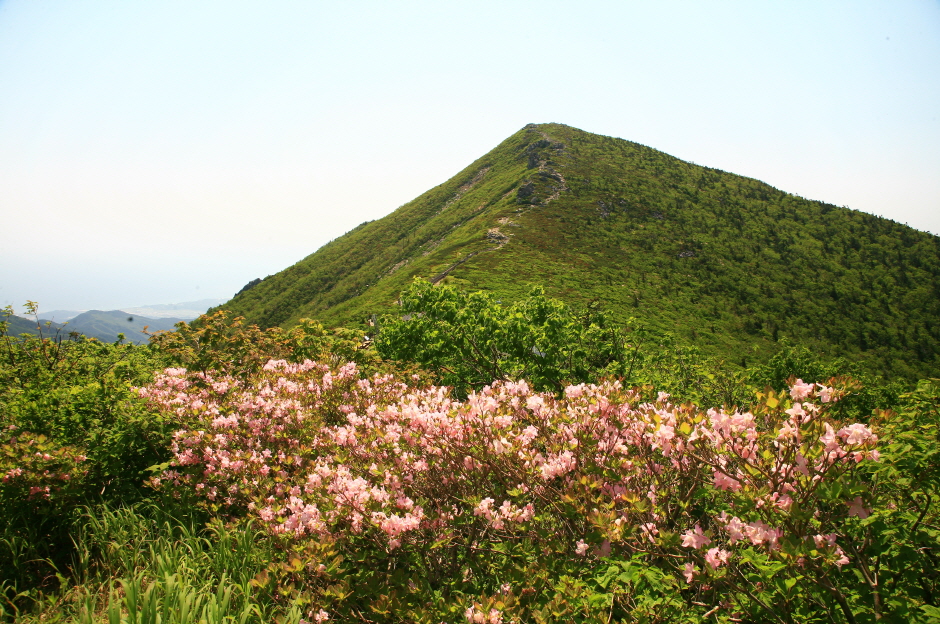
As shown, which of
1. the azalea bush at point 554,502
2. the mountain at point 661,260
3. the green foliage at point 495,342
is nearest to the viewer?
the azalea bush at point 554,502

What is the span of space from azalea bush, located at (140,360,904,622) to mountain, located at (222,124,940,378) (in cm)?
3271

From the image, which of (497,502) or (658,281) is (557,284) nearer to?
(658,281)

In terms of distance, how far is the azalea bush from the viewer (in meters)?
2.20

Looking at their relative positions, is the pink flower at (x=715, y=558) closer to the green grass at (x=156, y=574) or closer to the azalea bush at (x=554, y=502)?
the azalea bush at (x=554, y=502)

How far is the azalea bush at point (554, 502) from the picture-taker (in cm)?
220

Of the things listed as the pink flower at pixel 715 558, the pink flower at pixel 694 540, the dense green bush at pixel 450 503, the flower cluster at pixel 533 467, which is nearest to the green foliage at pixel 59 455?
the dense green bush at pixel 450 503

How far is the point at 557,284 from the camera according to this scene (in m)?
47.3

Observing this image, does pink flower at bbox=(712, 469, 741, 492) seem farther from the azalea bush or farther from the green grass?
the green grass

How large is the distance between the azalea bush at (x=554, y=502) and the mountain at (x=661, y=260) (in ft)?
107

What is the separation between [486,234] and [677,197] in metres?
40.4

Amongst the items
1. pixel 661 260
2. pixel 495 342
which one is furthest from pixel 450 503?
pixel 661 260

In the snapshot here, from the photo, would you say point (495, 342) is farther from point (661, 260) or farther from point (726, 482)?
point (661, 260)

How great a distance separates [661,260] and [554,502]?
6222 cm

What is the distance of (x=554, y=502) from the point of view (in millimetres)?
2980
